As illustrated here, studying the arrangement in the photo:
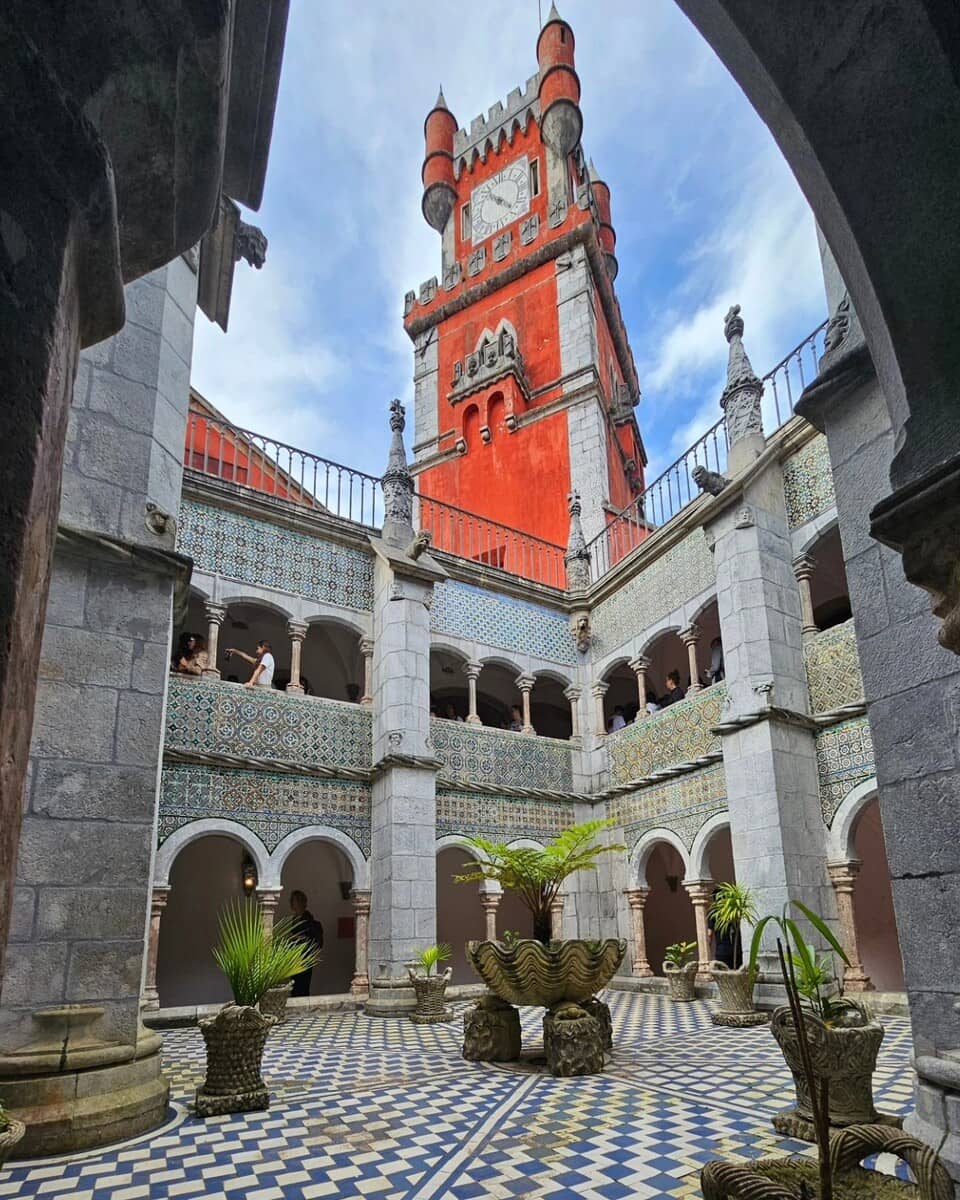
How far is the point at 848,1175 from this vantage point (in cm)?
218

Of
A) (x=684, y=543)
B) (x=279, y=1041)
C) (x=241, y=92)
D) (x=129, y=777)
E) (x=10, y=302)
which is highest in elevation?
(x=684, y=543)

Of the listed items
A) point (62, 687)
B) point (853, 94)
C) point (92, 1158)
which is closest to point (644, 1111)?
point (92, 1158)

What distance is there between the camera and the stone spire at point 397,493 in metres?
10.9

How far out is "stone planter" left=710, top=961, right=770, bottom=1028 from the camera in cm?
731

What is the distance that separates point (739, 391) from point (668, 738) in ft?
14.5

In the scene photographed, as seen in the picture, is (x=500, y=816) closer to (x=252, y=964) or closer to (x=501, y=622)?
(x=501, y=622)

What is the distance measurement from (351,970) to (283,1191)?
9.69m

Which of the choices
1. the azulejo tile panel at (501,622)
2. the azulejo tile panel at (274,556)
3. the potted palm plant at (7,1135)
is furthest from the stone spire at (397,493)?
the potted palm plant at (7,1135)

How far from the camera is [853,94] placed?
75.7 inches

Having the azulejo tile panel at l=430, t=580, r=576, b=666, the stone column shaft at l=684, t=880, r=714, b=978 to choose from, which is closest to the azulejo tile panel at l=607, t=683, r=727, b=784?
the stone column shaft at l=684, t=880, r=714, b=978

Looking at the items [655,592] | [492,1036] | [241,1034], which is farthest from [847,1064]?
[655,592]

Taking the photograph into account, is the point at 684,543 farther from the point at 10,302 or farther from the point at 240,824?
the point at 10,302

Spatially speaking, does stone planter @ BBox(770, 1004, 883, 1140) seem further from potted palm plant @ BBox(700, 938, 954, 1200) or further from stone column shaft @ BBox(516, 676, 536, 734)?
stone column shaft @ BBox(516, 676, 536, 734)

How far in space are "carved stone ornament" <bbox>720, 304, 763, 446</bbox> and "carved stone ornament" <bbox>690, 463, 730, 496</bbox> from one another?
0.64 m
